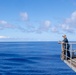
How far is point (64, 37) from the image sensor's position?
23094mm

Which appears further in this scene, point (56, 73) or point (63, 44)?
point (56, 73)

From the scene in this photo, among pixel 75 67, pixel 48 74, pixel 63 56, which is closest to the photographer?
pixel 75 67

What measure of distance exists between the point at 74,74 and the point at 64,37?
33454 mm

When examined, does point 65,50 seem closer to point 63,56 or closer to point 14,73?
point 63,56

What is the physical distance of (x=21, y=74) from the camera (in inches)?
2140

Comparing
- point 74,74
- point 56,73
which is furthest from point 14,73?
point 74,74

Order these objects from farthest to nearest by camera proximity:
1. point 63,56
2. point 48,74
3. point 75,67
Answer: point 48,74, point 63,56, point 75,67

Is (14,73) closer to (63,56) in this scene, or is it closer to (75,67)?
(63,56)

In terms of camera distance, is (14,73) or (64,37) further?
(14,73)

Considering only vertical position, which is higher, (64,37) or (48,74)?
(64,37)

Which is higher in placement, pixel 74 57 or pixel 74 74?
pixel 74 57

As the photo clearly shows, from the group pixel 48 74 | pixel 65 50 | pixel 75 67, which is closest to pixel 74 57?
pixel 65 50

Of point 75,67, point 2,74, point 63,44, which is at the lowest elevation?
point 2,74

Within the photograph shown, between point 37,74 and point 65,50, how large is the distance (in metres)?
31.5
